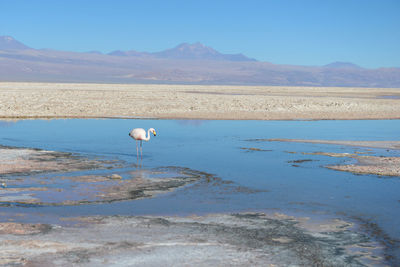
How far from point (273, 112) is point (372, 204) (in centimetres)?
2457

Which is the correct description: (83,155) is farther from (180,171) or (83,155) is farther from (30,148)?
(180,171)

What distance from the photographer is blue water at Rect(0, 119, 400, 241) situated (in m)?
11.3

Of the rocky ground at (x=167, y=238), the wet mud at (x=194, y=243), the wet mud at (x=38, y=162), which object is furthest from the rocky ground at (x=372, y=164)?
the wet mud at (x=38, y=162)

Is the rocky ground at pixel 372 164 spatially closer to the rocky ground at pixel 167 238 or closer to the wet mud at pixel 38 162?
the rocky ground at pixel 167 238

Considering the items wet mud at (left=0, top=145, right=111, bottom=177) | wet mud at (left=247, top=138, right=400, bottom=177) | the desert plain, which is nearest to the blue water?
wet mud at (left=247, top=138, right=400, bottom=177)

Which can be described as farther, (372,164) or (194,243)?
(372,164)

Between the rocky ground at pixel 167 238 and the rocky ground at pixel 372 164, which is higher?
the rocky ground at pixel 372 164

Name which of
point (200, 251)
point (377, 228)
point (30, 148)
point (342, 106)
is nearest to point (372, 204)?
point (377, 228)

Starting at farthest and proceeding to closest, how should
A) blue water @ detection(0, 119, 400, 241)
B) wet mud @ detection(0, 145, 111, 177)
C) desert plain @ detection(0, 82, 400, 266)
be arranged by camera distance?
wet mud @ detection(0, 145, 111, 177), blue water @ detection(0, 119, 400, 241), desert plain @ detection(0, 82, 400, 266)

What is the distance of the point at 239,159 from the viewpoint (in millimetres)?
17516

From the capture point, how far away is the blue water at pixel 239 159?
11344mm

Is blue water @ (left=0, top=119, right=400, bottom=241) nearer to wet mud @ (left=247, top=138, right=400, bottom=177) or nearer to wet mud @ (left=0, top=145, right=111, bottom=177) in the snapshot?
wet mud @ (left=247, top=138, right=400, bottom=177)

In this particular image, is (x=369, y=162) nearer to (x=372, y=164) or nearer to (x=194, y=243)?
(x=372, y=164)

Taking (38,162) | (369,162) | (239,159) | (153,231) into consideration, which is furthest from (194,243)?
(369,162)
